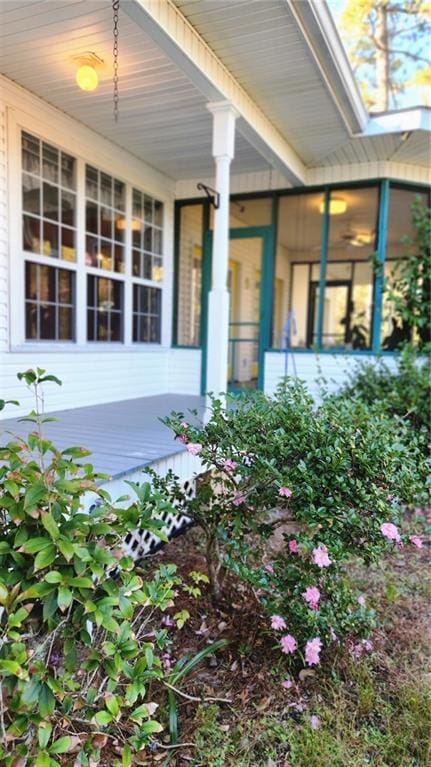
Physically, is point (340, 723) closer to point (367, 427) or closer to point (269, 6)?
point (367, 427)

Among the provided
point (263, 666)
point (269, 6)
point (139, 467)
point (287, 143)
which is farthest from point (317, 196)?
point (263, 666)

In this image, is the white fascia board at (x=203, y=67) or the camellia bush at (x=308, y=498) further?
the white fascia board at (x=203, y=67)

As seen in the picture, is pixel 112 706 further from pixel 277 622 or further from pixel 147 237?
pixel 147 237

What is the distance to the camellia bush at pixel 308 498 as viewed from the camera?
1.94m

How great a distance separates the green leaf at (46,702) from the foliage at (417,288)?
17.0 ft

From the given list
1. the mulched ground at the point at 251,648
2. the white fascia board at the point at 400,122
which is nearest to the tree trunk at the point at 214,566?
the mulched ground at the point at 251,648

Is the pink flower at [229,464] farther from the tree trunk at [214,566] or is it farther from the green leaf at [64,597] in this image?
the green leaf at [64,597]

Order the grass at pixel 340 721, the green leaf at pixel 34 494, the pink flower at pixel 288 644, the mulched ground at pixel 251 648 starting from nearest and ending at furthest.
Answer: the green leaf at pixel 34 494
the grass at pixel 340 721
the mulched ground at pixel 251 648
the pink flower at pixel 288 644

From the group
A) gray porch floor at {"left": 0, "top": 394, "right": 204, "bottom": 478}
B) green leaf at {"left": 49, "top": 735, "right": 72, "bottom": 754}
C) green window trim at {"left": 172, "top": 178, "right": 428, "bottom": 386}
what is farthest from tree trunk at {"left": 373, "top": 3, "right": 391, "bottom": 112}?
green leaf at {"left": 49, "top": 735, "right": 72, "bottom": 754}

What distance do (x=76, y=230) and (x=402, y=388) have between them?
3645mm

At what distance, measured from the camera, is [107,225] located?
208 inches

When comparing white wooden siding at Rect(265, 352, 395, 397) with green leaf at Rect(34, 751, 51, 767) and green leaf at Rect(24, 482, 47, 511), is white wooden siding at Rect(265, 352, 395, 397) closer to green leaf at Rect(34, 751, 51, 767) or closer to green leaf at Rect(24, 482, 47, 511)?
green leaf at Rect(24, 482, 47, 511)

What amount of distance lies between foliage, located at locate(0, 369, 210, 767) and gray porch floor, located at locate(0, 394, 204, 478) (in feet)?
3.86

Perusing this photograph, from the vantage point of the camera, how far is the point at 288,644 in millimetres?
1981
